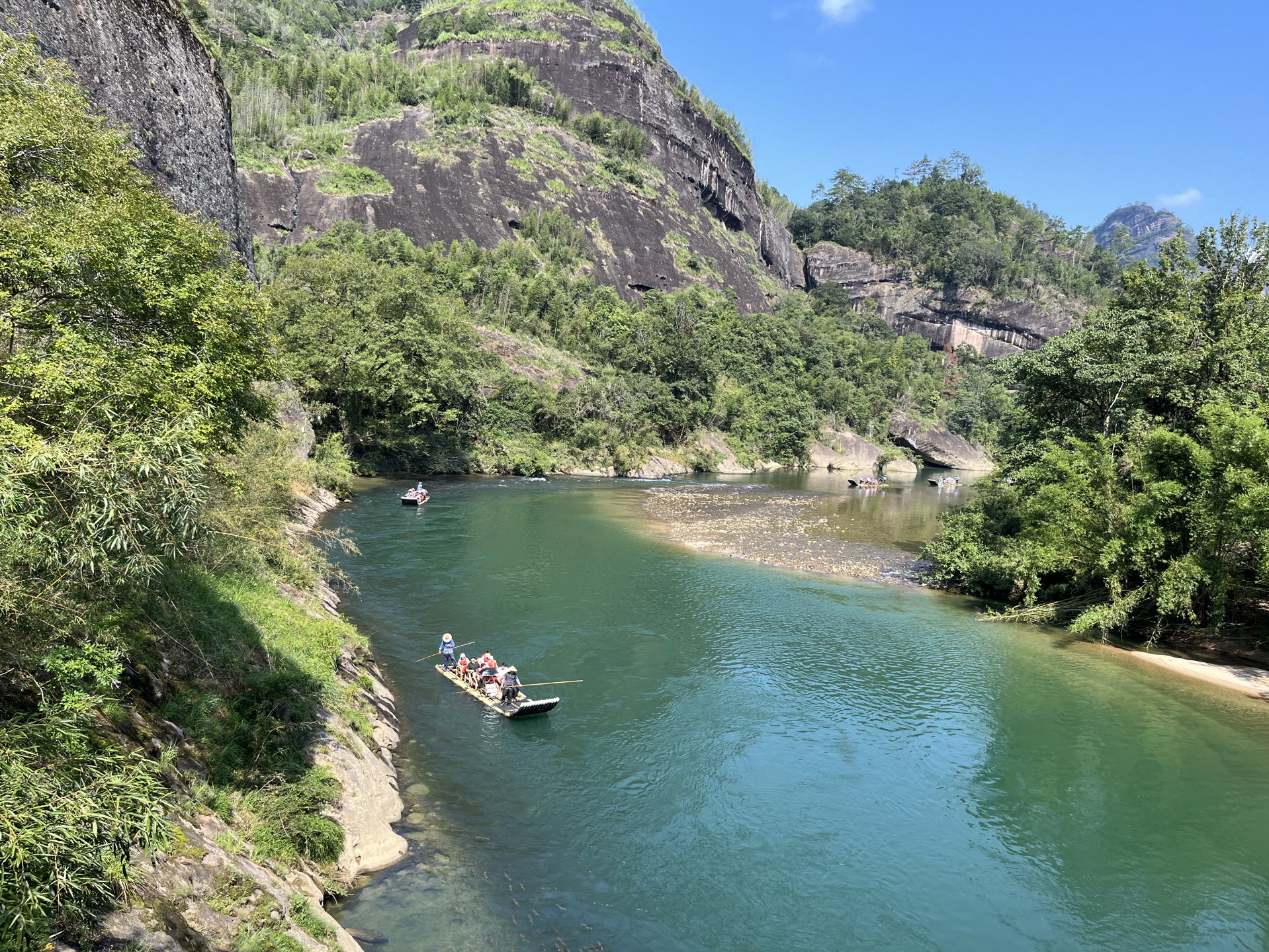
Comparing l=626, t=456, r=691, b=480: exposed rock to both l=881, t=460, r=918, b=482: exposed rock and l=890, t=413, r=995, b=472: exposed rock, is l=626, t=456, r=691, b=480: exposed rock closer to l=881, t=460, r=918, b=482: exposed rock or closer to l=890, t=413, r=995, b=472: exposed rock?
l=881, t=460, r=918, b=482: exposed rock

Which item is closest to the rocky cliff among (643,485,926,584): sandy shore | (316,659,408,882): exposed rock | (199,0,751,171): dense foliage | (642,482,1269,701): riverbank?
(199,0,751,171): dense foliage

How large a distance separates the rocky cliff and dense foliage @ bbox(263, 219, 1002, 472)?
6.69 metres

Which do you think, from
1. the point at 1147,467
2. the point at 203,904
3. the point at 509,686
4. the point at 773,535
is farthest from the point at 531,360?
the point at 203,904

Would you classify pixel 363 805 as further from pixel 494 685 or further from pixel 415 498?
pixel 415 498

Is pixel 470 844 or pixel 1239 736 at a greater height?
pixel 1239 736

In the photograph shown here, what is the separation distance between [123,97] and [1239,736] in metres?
45.0

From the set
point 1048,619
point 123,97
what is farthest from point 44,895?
point 123,97

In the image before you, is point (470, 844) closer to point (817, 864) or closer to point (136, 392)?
point (817, 864)

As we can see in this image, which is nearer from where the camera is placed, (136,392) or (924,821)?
(136,392)

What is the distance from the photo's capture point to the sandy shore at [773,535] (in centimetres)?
3491

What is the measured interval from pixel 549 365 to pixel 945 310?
4516 inches

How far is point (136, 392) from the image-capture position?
326 inches

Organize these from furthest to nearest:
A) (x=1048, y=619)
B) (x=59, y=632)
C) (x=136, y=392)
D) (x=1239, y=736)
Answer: (x=1048, y=619) < (x=1239, y=736) < (x=136, y=392) < (x=59, y=632)

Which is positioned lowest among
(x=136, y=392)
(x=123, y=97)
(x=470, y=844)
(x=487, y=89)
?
(x=470, y=844)
